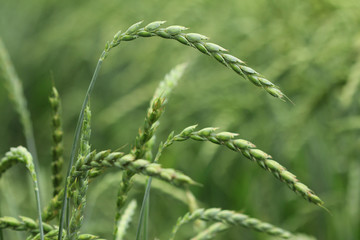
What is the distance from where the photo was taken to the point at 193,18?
3021 millimetres

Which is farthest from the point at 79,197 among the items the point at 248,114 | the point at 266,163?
the point at 248,114

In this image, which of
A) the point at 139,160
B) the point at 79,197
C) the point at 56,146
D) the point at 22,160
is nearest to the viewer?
the point at 139,160

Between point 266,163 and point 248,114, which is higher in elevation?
point 248,114

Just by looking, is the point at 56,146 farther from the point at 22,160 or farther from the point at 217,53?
the point at 217,53

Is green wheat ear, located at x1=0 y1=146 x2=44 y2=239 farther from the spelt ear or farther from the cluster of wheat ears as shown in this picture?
the spelt ear

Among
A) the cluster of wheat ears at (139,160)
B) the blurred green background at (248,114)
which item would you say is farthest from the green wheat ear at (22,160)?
the blurred green background at (248,114)

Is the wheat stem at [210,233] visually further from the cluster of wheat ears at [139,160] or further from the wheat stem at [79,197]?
the wheat stem at [79,197]

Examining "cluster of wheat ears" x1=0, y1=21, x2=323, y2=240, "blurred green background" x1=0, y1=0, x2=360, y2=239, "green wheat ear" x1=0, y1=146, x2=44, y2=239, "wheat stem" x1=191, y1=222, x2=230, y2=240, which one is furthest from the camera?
"blurred green background" x1=0, y1=0, x2=360, y2=239

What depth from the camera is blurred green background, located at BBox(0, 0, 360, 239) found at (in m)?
2.11

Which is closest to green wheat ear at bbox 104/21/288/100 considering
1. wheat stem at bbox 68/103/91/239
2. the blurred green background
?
wheat stem at bbox 68/103/91/239

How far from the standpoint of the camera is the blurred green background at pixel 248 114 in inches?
83.2

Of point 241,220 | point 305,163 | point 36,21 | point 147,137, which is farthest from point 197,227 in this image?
point 36,21

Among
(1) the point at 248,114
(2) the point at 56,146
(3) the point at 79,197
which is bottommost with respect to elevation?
(3) the point at 79,197

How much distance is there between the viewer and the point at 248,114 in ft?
9.45
